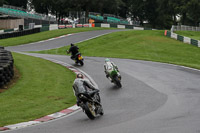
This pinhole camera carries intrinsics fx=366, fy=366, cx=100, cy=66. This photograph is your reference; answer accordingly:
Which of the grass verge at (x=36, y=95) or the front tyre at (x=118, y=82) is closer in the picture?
the grass verge at (x=36, y=95)

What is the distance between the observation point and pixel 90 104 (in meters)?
10.8

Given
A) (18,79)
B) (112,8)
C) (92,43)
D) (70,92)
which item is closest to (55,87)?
(70,92)

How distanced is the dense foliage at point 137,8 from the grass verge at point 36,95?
58981mm

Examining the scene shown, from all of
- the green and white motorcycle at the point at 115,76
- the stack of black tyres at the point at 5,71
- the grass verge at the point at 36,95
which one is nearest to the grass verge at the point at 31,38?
the grass verge at the point at 36,95

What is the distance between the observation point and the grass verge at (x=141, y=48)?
101 feet

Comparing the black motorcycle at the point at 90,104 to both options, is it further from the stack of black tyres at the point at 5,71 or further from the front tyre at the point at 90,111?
the stack of black tyres at the point at 5,71

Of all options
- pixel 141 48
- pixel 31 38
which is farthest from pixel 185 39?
pixel 31 38

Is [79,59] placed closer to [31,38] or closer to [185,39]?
[185,39]

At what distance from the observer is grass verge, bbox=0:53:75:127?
11.3 m

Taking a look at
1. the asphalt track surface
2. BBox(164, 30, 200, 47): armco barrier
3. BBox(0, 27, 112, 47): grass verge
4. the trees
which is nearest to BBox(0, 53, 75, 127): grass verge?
the asphalt track surface

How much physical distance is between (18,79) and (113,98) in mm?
5585

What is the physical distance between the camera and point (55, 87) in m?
16.0

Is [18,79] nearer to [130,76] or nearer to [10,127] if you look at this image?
[130,76]

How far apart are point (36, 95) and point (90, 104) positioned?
4.05 metres
